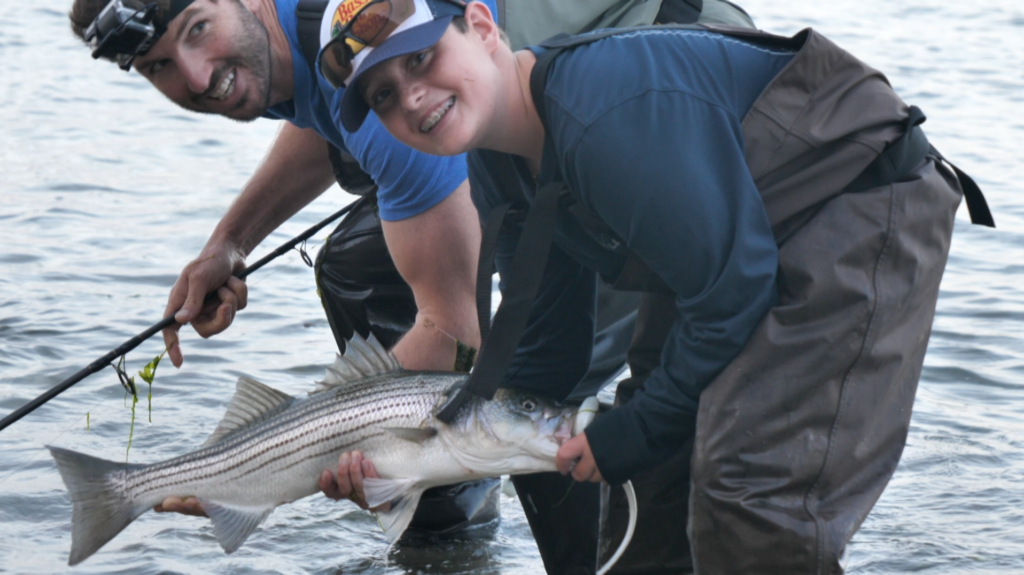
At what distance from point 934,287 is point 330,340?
4259 millimetres

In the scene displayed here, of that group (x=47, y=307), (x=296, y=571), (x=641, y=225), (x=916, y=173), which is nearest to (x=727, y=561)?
(x=641, y=225)

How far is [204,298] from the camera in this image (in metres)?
4.34

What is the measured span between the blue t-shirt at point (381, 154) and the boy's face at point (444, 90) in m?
0.55

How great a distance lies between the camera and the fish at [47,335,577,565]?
3.52 meters

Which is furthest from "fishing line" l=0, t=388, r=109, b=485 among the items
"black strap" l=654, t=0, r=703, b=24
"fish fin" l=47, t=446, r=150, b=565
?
"black strap" l=654, t=0, r=703, b=24

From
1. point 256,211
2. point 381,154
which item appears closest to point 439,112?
point 381,154

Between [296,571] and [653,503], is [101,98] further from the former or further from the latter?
[653,503]

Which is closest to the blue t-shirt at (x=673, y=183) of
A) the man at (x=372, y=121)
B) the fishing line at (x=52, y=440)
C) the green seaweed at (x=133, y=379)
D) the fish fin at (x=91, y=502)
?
the man at (x=372, y=121)

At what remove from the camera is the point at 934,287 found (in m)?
3.05

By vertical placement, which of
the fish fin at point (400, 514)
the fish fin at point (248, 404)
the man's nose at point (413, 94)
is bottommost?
the fish fin at point (400, 514)

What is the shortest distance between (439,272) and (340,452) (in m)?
0.62

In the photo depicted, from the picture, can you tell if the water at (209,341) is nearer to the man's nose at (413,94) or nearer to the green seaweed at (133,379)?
the green seaweed at (133,379)

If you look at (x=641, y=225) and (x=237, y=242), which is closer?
(x=641, y=225)

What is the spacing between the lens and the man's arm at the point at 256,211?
4355 mm
